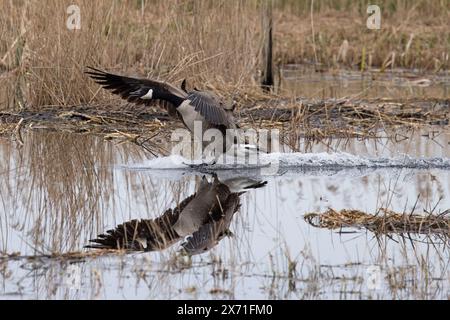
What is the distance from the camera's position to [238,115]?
10367 millimetres

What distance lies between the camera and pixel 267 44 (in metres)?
12.3

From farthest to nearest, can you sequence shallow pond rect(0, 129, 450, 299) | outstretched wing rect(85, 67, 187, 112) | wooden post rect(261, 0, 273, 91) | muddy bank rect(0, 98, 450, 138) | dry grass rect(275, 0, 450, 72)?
dry grass rect(275, 0, 450, 72)
wooden post rect(261, 0, 273, 91)
muddy bank rect(0, 98, 450, 138)
outstretched wing rect(85, 67, 187, 112)
shallow pond rect(0, 129, 450, 299)

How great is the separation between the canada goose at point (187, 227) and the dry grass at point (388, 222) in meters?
0.62

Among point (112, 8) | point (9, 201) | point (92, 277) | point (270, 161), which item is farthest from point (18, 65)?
point (92, 277)

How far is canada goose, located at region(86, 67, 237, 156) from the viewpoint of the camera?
7418 mm

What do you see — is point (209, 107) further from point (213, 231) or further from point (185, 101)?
point (213, 231)

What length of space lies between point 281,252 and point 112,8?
510 centimetres

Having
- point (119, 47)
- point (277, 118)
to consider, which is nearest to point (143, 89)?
point (119, 47)

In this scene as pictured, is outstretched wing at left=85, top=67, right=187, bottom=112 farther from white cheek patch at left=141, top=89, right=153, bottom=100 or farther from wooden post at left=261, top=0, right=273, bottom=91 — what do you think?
wooden post at left=261, top=0, right=273, bottom=91

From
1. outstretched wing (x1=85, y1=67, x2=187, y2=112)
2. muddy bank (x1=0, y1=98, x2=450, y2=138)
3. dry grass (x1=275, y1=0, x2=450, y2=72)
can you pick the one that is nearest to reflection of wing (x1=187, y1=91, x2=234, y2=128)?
outstretched wing (x1=85, y1=67, x2=187, y2=112)

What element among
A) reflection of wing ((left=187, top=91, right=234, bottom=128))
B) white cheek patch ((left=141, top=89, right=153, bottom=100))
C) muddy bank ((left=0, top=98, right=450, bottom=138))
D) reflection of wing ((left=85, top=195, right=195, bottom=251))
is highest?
muddy bank ((left=0, top=98, right=450, bottom=138))

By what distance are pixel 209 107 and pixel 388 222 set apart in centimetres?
185

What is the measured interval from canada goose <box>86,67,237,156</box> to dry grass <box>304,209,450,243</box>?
53.0 inches

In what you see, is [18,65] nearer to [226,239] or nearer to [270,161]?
[270,161]
